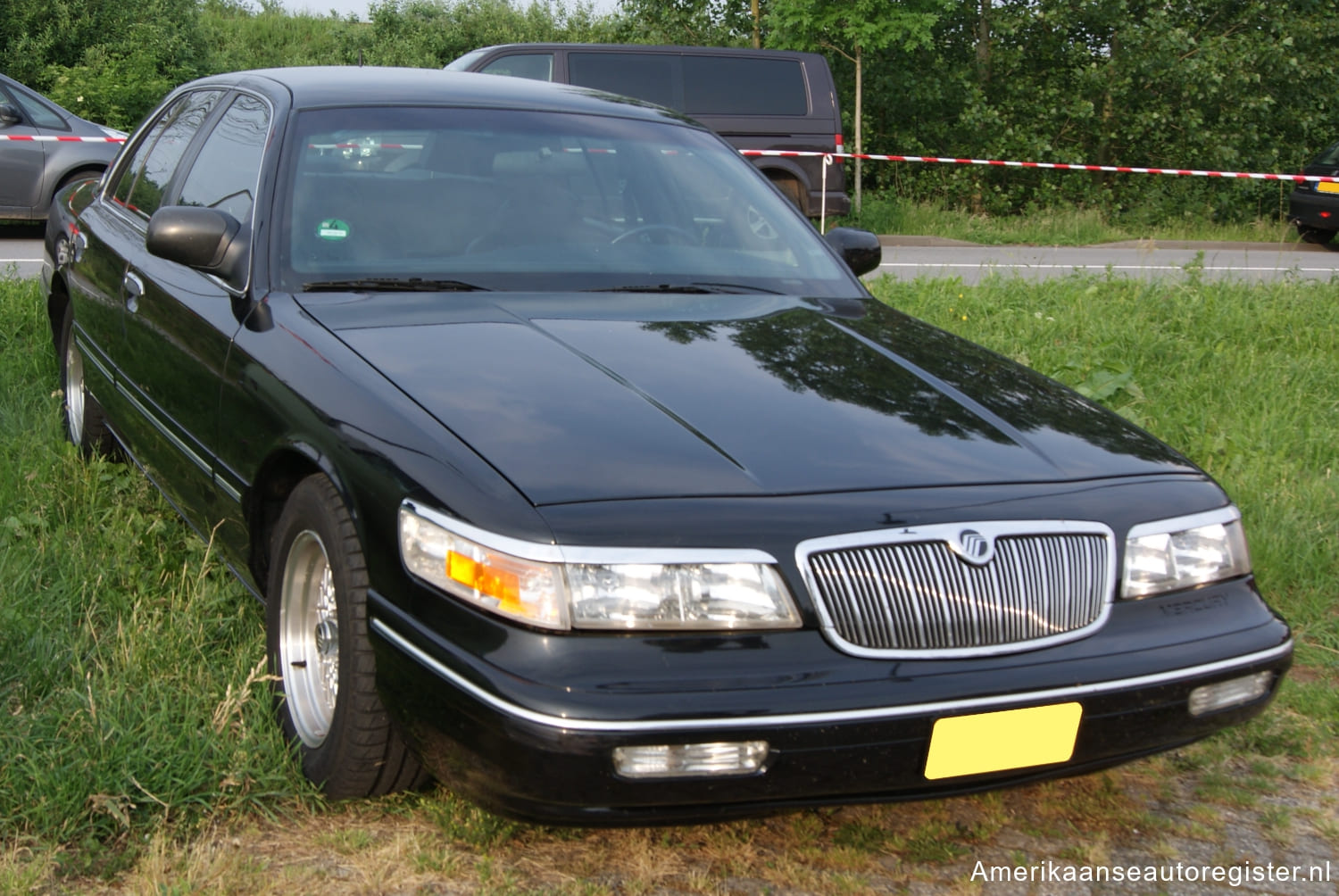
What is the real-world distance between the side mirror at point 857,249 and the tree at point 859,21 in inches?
535

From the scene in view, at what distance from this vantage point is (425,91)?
13.4 feet

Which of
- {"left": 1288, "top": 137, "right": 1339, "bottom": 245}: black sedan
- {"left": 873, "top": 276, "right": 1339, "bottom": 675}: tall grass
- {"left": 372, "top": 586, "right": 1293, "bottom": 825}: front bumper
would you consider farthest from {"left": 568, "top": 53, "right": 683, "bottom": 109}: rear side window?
{"left": 372, "top": 586, "right": 1293, "bottom": 825}: front bumper

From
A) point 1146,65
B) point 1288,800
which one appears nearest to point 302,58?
point 1146,65

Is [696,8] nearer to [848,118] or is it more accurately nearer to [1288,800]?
[848,118]

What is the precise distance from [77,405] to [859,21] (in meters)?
14.5

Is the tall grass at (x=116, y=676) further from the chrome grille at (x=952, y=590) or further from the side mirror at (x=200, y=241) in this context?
the chrome grille at (x=952, y=590)

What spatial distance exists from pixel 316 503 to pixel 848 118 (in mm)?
20047

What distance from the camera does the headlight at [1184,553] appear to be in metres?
2.64

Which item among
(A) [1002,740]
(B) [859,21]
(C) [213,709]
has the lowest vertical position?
(C) [213,709]

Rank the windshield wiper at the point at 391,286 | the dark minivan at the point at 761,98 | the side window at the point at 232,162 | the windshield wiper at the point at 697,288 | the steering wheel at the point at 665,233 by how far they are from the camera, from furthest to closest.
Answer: the dark minivan at the point at 761,98, the steering wheel at the point at 665,233, the side window at the point at 232,162, the windshield wiper at the point at 697,288, the windshield wiper at the point at 391,286

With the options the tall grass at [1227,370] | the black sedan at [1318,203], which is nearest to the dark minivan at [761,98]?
the tall grass at [1227,370]

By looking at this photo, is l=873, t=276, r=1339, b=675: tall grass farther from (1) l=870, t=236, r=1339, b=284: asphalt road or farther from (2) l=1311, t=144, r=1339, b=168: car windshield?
(2) l=1311, t=144, r=1339, b=168: car windshield

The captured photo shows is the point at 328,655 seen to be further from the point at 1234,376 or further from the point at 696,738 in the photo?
the point at 1234,376

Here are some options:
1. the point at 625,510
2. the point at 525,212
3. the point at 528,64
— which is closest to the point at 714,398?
the point at 625,510
